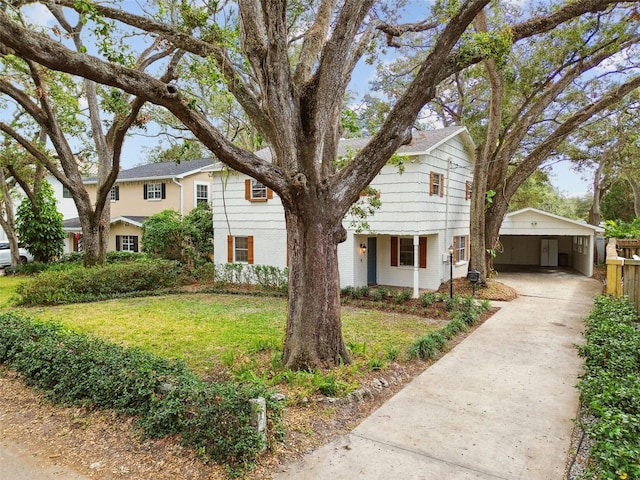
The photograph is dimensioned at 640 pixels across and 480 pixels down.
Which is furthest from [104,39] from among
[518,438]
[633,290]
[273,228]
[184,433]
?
[633,290]

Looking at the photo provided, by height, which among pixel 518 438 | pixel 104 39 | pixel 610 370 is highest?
pixel 104 39

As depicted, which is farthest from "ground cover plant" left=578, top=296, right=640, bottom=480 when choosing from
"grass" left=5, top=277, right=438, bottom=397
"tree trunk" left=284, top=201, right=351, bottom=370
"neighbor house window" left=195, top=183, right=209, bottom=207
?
"neighbor house window" left=195, top=183, right=209, bottom=207

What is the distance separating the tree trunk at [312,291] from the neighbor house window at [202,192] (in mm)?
17038

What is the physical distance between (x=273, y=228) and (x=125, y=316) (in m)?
6.14

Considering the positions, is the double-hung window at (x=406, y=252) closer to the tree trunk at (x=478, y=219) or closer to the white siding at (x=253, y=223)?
the tree trunk at (x=478, y=219)

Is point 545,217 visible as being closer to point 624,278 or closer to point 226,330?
point 624,278

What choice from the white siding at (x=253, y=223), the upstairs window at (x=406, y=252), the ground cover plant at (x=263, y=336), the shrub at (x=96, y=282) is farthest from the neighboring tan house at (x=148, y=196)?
the upstairs window at (x=406, y=252)

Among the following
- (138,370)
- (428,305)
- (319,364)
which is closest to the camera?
(138,370)

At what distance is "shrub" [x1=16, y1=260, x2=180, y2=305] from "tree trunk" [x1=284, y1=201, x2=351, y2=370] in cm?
946

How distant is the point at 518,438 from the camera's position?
14.5 ft

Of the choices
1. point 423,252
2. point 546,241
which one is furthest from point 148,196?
point 546,241

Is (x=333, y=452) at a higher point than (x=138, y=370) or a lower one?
lower

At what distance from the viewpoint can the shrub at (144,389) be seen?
12.7 ft

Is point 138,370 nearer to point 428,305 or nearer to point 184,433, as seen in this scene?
point 184,433
